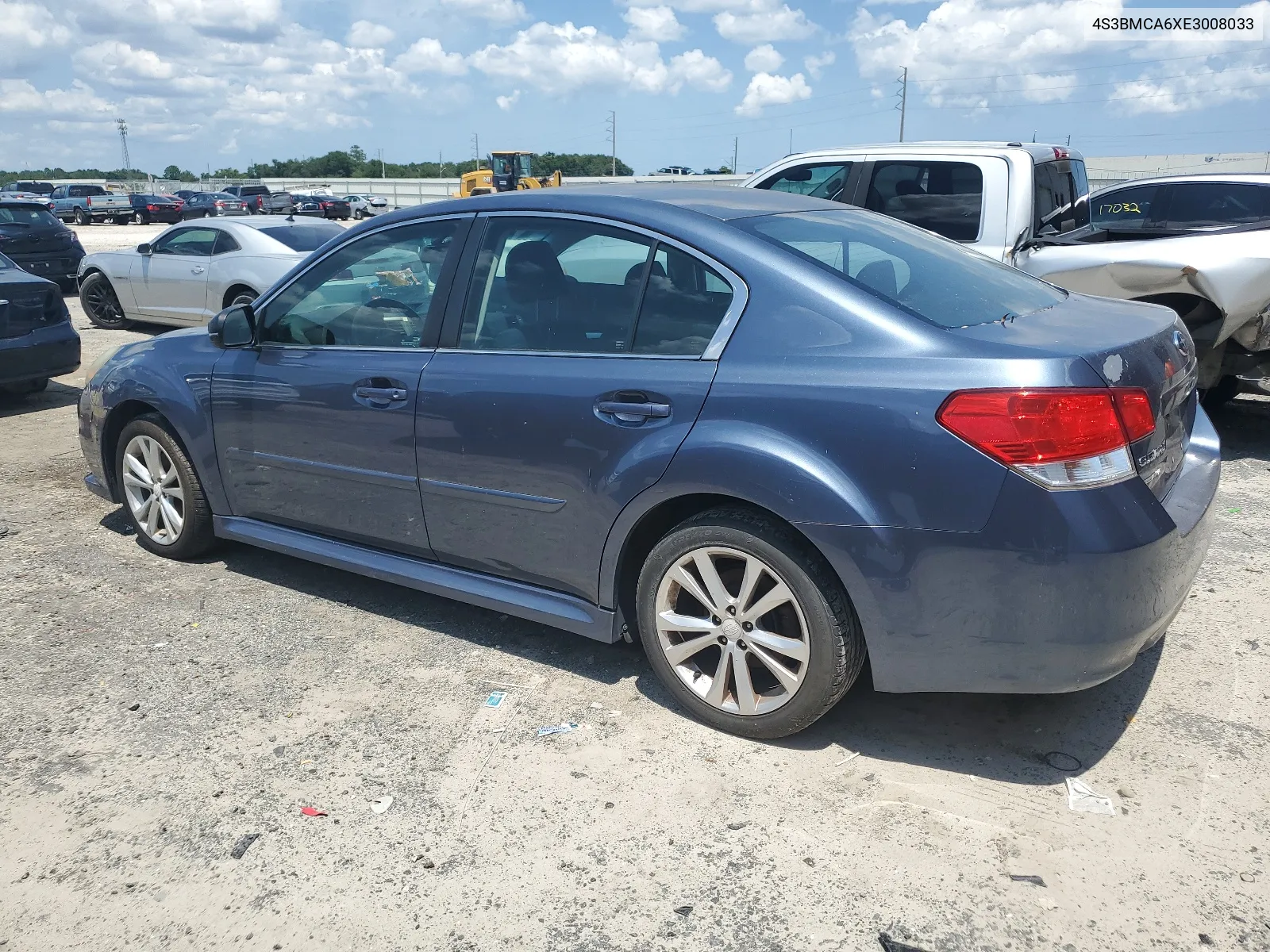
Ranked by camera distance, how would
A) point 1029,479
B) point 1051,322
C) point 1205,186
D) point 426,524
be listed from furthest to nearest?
point 1205,186, point 426,524, point 1051,322, point 1029,479

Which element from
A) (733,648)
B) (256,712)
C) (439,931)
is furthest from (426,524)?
(439,931)

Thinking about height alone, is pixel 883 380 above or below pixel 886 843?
above

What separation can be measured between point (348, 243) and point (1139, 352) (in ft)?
9.93

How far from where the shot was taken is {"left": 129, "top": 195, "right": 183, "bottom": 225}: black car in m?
47.6

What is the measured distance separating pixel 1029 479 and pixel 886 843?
1.06 meters

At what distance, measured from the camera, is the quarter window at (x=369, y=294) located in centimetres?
394

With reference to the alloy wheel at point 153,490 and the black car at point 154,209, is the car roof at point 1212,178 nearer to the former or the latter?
the alloy wheel at point 153,490

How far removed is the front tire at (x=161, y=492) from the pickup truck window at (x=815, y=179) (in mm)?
4549

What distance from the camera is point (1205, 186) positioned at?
7.32 meters

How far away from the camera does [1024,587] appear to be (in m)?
2.73

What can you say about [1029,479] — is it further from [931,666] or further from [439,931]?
[439,931]

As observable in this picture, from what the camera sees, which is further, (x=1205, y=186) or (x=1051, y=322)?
(x=1205, y=186)

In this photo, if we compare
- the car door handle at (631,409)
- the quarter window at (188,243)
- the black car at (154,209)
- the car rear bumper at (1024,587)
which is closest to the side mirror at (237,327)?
the car door handle at (631,409)

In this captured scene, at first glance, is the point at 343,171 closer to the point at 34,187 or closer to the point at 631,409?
the point at 34,187
